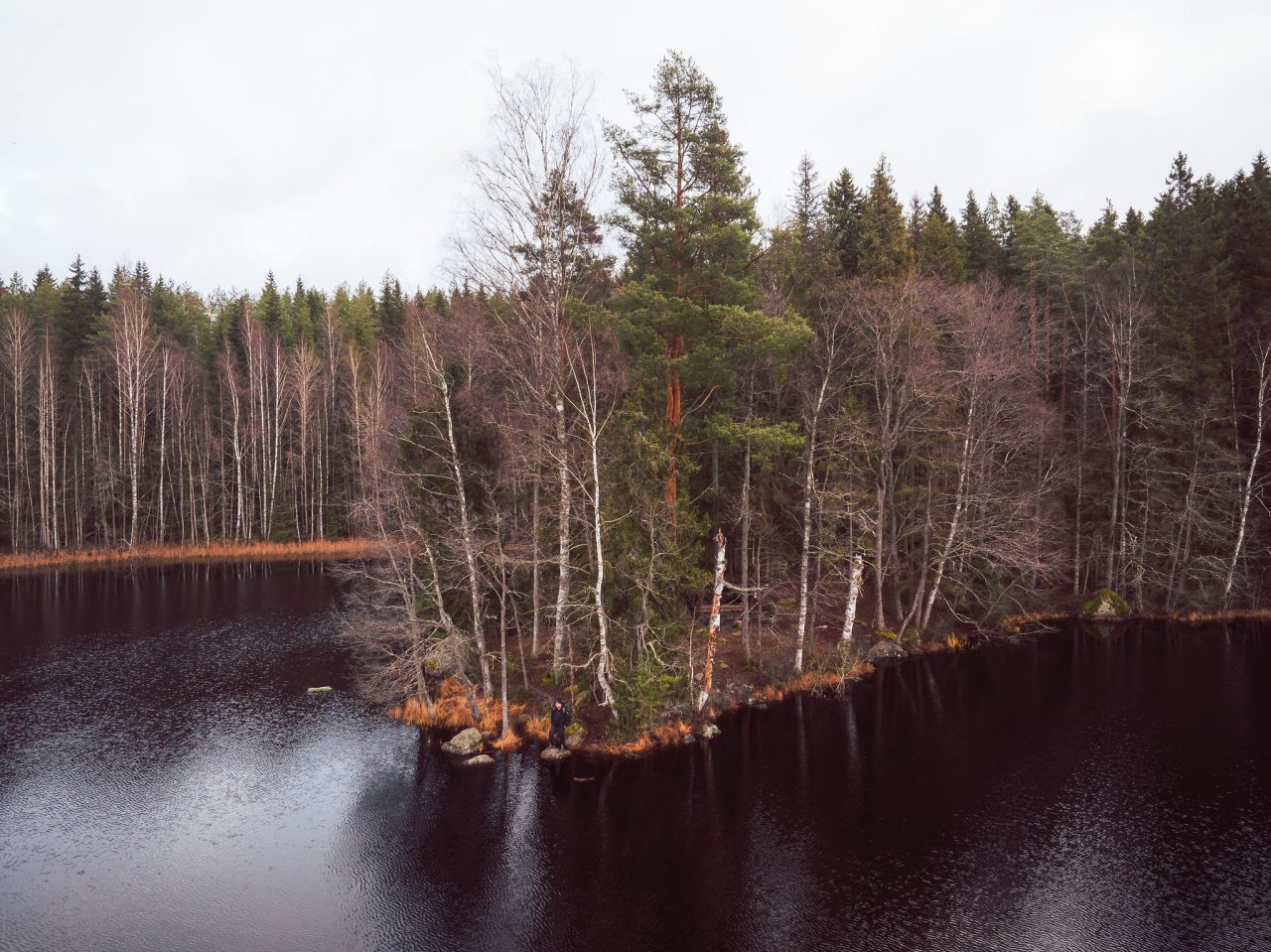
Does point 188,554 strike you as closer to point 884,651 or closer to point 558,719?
point 558,719

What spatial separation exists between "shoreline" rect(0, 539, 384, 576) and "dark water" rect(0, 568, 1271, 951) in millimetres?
25058

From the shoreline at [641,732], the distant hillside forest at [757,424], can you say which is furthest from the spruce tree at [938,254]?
the shoreline at [641,732]

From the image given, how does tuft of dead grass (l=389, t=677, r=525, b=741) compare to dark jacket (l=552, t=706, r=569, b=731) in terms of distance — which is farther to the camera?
tuft of dead grass (l=389, t=677, r=525, b=741)

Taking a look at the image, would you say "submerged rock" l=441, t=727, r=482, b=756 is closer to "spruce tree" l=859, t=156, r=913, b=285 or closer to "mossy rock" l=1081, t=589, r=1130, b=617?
"spruce tree" l=859, t=156, r=913, b=285

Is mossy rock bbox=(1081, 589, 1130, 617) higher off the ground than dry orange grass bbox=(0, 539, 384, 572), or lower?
lower

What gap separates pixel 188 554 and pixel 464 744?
1640 inches

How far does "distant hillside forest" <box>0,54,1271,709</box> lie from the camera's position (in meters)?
21.3

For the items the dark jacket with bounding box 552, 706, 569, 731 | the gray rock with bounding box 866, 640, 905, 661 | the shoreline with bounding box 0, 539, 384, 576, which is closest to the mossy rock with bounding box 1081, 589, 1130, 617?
the gray rock with bounding box 866, 640, 905, 661

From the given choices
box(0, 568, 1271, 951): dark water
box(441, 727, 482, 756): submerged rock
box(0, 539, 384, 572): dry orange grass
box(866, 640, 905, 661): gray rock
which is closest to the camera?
box(0, 568, 1271, 951): dark water

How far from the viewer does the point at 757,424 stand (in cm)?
2461

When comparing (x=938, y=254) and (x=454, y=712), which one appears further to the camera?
(x=938, y=254)

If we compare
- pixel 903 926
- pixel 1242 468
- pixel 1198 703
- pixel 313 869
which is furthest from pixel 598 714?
pixel 1242 468

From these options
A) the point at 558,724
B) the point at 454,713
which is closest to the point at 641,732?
the point at 558,724

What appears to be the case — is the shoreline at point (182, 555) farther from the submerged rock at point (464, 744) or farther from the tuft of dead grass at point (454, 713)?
the submerged rock at point (464, 744)
